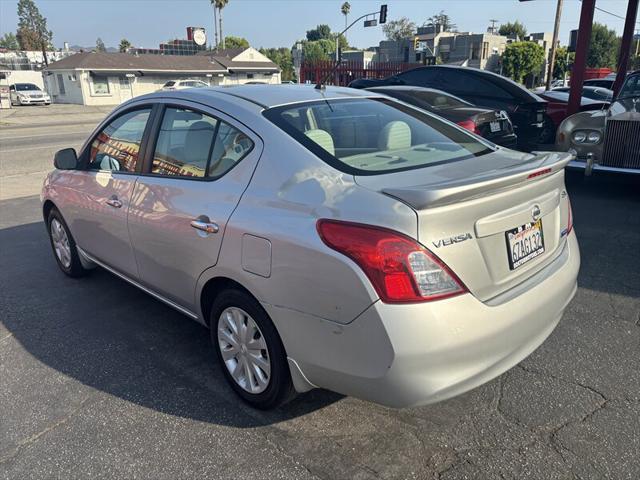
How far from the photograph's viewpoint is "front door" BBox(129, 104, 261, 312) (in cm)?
274

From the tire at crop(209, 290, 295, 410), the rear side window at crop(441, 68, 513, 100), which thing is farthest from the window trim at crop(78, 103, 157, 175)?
the rear side window at crop(441, 68, 513, 100)

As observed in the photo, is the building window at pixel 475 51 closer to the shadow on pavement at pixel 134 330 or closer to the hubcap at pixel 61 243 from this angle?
the shadow on pavement at pixel 134 330

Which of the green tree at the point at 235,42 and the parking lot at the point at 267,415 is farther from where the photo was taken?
the green tree at the point at 235,42

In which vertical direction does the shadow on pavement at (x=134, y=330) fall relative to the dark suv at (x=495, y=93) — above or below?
below

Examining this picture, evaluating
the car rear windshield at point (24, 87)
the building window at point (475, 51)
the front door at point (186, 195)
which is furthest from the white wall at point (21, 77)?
the front door at point (186, 195)

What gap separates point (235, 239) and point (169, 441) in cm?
105

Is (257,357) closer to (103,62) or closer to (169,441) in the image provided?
(169,441)

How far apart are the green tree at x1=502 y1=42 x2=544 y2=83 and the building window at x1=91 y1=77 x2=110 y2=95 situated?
41.4 metres

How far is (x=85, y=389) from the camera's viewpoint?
10.0 feet

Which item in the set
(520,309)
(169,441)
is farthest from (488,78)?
(169,441)

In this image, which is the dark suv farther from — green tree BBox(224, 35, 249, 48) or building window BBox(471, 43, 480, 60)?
green tree BBox(224, 35, 249, 48)

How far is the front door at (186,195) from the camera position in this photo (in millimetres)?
2742

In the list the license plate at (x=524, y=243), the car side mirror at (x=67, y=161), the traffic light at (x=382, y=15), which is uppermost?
the traffic light at (x=382, y=15)

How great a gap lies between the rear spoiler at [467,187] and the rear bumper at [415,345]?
41cm
